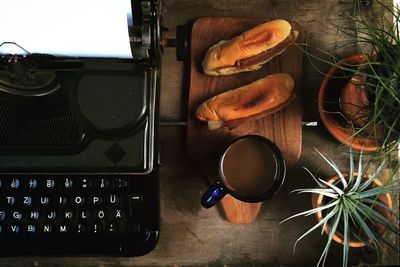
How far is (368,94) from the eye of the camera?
72 cm

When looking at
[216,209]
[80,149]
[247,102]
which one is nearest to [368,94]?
[247,102]

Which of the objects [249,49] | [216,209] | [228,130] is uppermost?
[249,49]

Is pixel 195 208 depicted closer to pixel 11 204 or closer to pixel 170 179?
pixel 170 179

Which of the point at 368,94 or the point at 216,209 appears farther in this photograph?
the point at 216,209

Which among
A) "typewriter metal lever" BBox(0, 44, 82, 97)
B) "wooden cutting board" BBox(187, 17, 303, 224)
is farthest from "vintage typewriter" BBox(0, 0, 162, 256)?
"wooden cutting board" BBox(187, 17, 303, 224)

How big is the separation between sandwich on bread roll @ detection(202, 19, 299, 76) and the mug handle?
0.19 m

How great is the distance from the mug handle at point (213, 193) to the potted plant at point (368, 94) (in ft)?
0.67

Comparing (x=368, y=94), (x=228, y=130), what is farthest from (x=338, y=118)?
(x=228, y=130)

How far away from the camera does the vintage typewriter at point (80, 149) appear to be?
2.20ft

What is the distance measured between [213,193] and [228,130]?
Result: 0.12 meters

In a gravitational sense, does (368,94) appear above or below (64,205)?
above

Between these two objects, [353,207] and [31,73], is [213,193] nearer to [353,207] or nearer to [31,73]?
[353,207]

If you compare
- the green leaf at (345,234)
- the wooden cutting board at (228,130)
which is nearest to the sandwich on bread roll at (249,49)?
the wooden cutting board at (228,130)

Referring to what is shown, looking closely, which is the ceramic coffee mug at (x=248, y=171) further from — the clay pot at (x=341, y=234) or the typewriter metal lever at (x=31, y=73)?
the typewriter metal lever at (x=31, y=73)
